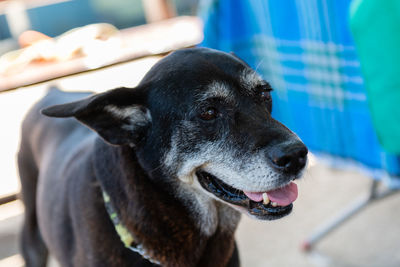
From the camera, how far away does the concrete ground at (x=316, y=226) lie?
279 cm

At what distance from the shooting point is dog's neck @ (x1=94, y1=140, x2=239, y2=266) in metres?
1.71

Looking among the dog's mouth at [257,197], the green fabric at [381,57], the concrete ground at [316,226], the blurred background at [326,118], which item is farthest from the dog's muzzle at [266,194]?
the green fabric at [381,57]

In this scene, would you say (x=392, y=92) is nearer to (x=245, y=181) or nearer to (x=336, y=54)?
(x=336, y=54)

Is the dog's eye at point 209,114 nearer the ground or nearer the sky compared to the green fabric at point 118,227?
nearer the sky

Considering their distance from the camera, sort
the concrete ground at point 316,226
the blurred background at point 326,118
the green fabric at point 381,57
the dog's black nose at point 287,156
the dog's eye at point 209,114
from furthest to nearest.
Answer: the concrete ground at point 316,226
the blurred background at point 326,118
the green fabric at point 381,57
the dog's eye at point 209,114
the dog's black nose at point 287,156

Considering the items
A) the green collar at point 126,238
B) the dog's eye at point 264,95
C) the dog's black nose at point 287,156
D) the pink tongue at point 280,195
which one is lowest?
the green collar at point 126,238

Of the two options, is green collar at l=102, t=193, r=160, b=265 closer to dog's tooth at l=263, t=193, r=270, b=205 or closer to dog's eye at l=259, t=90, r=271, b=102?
dog's tooth at l=263, t=193, r=270, b=205

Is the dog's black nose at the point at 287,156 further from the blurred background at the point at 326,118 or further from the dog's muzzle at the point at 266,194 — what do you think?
the blurred background at the point at 326,118

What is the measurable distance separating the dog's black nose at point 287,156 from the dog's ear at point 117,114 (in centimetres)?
48

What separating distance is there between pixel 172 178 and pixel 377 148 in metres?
1.28

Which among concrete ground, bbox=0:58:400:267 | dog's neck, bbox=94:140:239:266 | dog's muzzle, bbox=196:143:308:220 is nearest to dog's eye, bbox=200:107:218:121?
dog's muzzle, bbox=196:143:308:220

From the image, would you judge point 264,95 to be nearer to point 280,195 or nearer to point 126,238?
point 280,195

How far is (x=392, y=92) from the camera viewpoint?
2.10 metres

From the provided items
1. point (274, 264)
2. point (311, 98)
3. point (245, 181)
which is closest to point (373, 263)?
point (274, 264)
